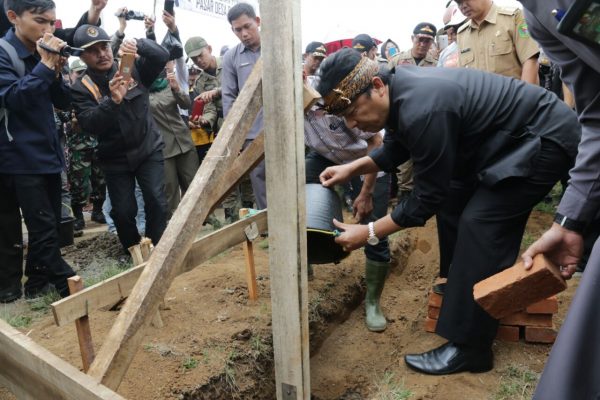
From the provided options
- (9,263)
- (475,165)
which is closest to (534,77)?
(475,165)

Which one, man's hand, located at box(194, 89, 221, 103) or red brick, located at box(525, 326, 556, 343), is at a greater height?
man's hand, located at box(194, 89, 221, 103)

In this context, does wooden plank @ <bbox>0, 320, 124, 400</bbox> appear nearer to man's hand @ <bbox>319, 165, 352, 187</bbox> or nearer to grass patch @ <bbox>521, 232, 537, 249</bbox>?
man's hand @ <bbox>319, 165, 352, 187</bbox>

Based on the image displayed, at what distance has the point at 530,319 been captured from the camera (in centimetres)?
272

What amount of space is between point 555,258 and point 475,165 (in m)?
1.00

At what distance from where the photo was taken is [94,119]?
142 inches

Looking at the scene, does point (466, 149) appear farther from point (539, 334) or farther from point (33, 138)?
point (33, 138)

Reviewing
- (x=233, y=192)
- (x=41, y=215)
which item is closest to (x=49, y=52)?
(x=41, y=215)

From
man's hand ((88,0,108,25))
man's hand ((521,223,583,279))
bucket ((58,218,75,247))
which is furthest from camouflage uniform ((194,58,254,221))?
man's hand ((521,223,583,279))

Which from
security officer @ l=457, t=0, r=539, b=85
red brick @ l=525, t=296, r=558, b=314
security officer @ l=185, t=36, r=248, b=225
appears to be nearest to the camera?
red brick @ l=525, t=296, r=558, b=314

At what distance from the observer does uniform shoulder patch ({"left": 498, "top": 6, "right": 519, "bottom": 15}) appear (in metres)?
3.74

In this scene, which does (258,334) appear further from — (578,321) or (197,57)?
(197,57)

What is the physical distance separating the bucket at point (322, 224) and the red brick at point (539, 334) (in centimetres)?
114

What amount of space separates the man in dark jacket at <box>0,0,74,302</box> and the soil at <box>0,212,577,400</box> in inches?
24.0

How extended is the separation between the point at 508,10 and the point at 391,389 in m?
3.03
